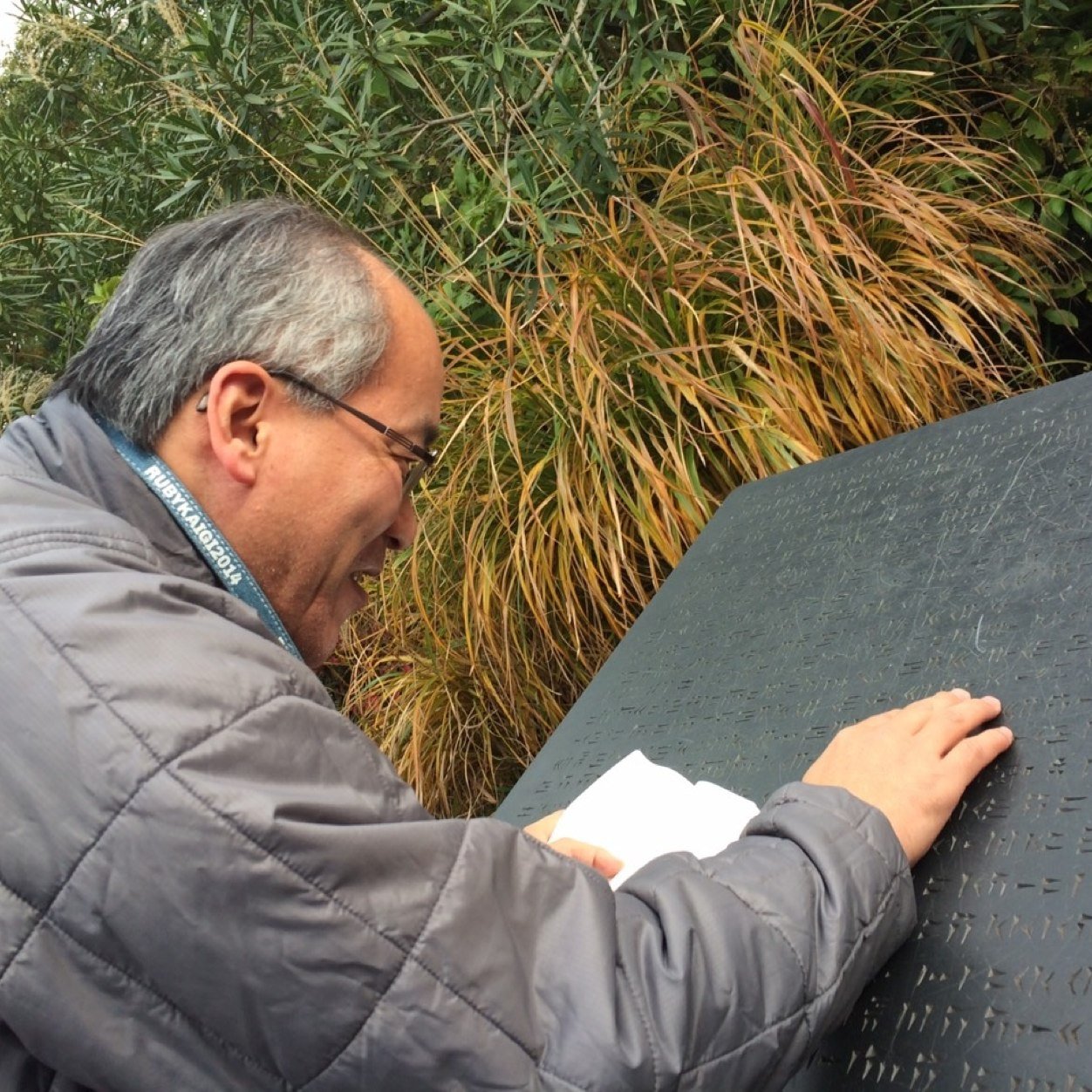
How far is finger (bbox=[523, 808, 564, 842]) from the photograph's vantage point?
5.30 ft

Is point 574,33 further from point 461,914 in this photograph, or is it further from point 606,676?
point 461,914

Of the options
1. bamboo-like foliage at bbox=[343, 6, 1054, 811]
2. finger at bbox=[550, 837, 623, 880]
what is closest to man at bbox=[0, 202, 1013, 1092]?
finger at bbox=[550, 837, 623, 880]

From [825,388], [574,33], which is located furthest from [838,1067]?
[574,33]

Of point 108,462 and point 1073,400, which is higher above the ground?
point 108,462

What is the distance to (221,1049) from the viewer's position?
885 mm

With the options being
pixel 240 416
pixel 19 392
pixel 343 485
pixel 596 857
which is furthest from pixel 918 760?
pixel 19 392

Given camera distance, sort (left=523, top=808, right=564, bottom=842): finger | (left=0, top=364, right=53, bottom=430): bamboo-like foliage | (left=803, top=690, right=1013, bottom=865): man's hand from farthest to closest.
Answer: (left=0, top=364, right=53, bottom=430): bamboo-like foliage
(left=523, top=808, right=564, bottom=842): finger
(left=803, top=690, right=1013, bottom=865): man's hand

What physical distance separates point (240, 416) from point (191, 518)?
142mm

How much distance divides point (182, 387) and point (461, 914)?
2.40 ft

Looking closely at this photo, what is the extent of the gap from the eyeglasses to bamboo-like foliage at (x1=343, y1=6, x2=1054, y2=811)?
142 centimetres

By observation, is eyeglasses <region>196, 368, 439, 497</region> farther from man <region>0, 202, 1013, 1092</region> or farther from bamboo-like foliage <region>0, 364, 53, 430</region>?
bamboo-like foliage <region>0, 364, 53, 430</region>

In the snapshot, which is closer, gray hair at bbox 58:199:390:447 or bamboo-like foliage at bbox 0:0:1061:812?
gray hair at bbox 58:199:390:447

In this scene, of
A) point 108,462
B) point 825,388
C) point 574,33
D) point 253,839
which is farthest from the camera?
point 574,33

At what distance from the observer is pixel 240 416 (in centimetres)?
138
